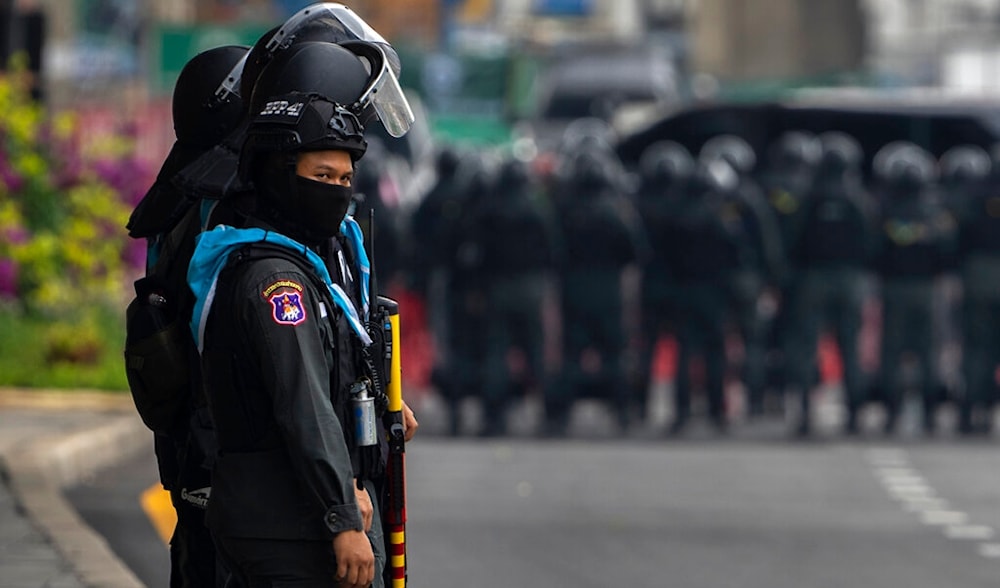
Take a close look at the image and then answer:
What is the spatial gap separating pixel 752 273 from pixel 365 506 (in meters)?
10.1

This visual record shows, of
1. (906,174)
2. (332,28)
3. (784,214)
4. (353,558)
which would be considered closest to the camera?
(353,558)

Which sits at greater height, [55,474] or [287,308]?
[287,308]

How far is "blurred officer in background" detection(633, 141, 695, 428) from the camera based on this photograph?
47.9 ft

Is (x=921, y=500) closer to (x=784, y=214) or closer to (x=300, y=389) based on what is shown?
(x=784, y=214)

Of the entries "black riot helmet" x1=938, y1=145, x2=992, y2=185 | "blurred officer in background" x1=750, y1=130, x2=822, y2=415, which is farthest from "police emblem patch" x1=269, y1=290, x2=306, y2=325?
"black riot helmet" x1=938, y1=145, x2=992, y2=185

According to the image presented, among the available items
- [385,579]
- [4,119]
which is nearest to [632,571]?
[385,579]

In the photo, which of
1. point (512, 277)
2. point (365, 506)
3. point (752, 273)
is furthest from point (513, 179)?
point (365, 506)

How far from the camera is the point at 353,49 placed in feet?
16.9

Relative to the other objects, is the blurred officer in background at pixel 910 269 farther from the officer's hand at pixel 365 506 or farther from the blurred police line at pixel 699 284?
the officer's hand at pixel 365 506

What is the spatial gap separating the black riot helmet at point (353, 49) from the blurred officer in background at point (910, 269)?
938 centimetres

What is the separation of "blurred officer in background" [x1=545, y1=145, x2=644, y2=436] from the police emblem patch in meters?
9.62

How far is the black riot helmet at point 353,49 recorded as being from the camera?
5.06 metres

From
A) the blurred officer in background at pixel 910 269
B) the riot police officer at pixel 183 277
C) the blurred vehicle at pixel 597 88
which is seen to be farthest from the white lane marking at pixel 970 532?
the blurred vehicle at pixel 597 88

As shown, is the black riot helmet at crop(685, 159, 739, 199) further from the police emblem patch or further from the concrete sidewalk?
the police emblem patch
